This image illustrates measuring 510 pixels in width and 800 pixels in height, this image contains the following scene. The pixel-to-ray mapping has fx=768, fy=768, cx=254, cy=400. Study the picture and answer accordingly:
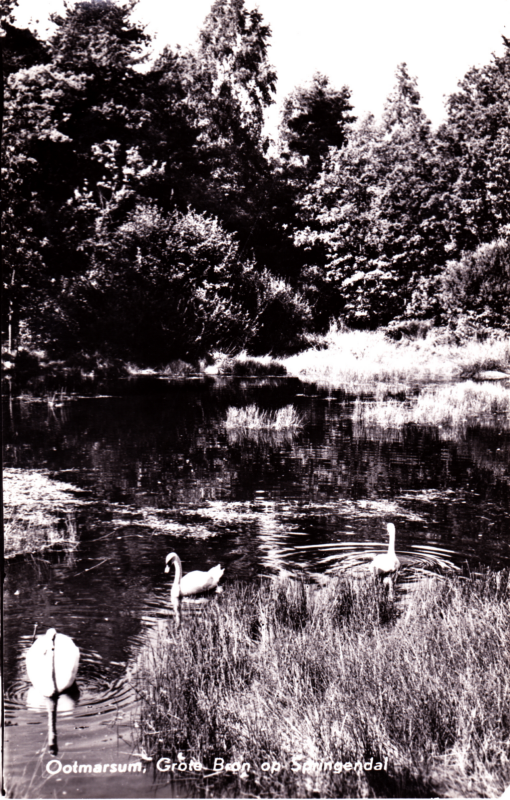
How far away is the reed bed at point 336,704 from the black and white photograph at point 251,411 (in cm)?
2

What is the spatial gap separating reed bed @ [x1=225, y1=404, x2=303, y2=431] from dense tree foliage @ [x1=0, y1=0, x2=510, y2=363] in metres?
8.06

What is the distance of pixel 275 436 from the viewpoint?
53.2 feet

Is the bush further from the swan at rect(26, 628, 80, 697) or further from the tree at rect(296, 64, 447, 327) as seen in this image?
the swan at rect(26, 628, 80, 697)

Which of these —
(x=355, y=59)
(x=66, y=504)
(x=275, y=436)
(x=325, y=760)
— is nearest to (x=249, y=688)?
(x=325, y=760)

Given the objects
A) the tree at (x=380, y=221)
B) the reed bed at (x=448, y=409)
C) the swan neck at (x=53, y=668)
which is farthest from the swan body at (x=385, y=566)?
the tree at (x=380, y=221)

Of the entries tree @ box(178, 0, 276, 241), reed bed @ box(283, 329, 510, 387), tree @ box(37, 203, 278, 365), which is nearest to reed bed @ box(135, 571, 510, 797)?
tree @ box(178, 0, 276, 241)

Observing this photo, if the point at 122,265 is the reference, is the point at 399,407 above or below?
below

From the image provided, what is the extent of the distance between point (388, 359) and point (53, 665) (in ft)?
79.7

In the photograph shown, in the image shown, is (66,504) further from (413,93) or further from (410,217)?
(413,93)

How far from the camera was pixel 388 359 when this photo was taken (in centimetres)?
2845

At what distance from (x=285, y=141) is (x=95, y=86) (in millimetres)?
9876

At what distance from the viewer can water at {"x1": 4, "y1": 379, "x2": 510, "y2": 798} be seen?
5043 mm

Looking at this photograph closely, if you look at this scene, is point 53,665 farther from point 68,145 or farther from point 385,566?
point 68,145

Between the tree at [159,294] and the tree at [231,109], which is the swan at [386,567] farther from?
the tree at [159,294]
